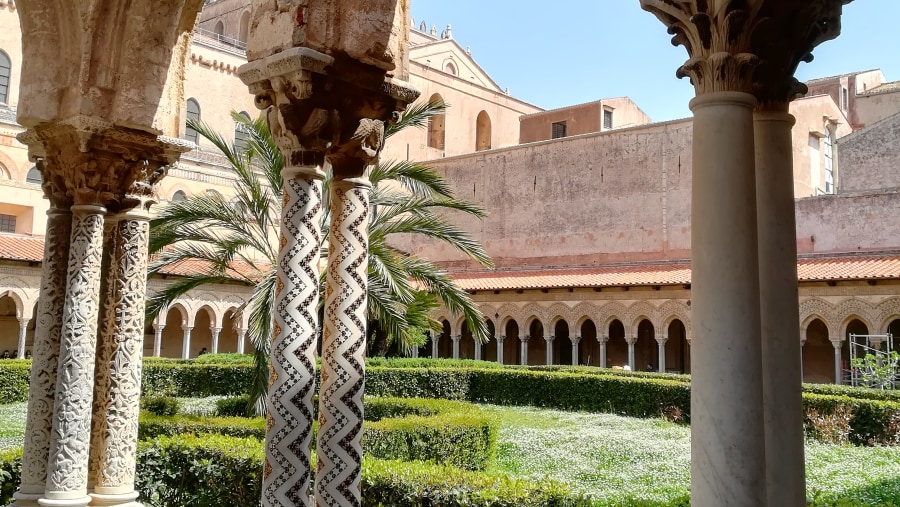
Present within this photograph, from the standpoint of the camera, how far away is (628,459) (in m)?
10.1

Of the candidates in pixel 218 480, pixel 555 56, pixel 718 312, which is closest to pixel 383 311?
pixel 218 480

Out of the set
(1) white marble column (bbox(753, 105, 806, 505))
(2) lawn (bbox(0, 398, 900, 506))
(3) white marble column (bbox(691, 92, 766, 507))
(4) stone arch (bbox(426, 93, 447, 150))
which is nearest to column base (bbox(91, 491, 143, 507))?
(2) lawn (bbox(0, 398, 900, 506))

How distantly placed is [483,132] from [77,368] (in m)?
40.9

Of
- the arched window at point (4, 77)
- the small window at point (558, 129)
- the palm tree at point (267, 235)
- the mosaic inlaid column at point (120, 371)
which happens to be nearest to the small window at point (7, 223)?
the arched window at point (4, 77)

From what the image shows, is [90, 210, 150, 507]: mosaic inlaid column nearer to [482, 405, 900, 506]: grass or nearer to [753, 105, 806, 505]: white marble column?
[482, 405, 900, 506]: grass

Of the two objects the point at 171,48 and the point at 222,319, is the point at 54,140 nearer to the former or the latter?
the point at 171,48

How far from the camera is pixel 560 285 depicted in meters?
25.8

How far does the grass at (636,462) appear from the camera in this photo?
780 cm

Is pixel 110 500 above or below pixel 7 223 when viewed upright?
below

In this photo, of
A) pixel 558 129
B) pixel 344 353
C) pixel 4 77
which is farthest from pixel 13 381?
pixel 558 129

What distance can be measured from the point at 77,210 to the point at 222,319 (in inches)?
878

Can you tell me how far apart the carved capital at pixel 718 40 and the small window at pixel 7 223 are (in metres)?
27.9

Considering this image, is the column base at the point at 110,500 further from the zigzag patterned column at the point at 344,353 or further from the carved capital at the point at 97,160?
the zigzag patterned column at the point at 344,353

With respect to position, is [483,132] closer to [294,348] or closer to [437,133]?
[437,133]
